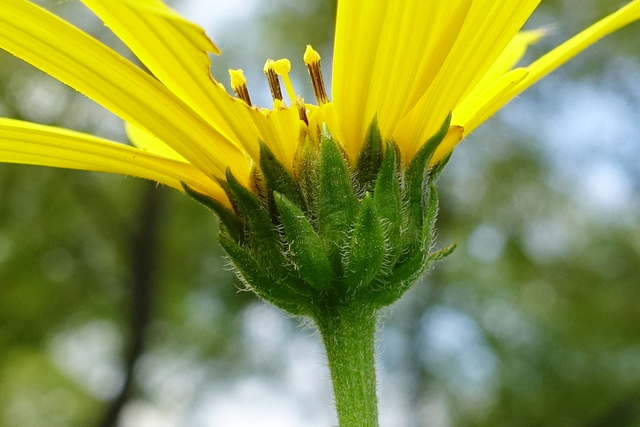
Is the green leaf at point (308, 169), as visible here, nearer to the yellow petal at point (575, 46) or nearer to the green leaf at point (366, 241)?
the green leaf at point (366, 241)

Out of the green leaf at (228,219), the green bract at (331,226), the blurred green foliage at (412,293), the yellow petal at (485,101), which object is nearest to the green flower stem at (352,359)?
the green bract at (331,226)

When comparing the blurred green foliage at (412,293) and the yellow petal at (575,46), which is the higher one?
the blurred green foliage at (412,293)

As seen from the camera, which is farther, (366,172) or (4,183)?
(4,183)

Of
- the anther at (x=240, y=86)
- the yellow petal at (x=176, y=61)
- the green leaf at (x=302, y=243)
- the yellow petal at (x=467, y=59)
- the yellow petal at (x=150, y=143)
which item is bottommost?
the green leaf at (x=302, y=243)

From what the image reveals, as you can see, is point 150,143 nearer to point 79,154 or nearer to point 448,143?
point 79,154

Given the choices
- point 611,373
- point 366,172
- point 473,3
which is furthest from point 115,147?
point 611,373

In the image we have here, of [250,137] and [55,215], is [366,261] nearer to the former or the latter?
[250,137]

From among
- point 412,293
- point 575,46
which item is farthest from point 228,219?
point 412,293
